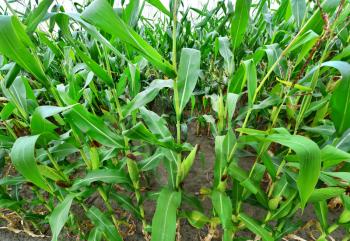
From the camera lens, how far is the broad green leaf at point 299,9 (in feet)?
2.57

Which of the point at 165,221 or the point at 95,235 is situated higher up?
the point at 165,221

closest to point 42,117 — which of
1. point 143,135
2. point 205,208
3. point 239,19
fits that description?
point 143,135

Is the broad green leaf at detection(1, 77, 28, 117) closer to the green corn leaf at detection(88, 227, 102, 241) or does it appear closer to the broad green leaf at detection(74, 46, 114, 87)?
the broad green leaf at detection(74, 46, 114, 87)

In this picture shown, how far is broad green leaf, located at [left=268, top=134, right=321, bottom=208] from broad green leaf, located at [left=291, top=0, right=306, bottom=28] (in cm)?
48

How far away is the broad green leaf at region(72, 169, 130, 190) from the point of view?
2.29ft

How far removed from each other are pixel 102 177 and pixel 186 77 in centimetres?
34

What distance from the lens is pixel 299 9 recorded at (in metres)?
0.79

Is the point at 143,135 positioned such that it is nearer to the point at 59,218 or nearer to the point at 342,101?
the point at 59,218

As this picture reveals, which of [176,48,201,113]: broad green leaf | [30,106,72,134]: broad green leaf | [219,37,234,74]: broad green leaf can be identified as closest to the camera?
[30,106,72,134]: broad green leaf

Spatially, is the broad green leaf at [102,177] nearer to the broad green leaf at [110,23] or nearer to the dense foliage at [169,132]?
the dense foliage at [169,132]

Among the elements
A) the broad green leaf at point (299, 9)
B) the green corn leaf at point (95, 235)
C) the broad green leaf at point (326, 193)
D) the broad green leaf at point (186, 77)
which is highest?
the broad green leaf at point (299, 9)

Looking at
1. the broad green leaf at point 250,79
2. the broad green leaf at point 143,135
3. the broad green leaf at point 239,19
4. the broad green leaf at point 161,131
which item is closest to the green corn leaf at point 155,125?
the broad green leaf at point 161,131

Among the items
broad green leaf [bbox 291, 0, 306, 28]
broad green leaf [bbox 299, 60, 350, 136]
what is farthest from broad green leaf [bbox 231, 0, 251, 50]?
broad green leaf [bbox 299, 60, 350, 136]

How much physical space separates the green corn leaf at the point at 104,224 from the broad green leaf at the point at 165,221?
0.76 ft
